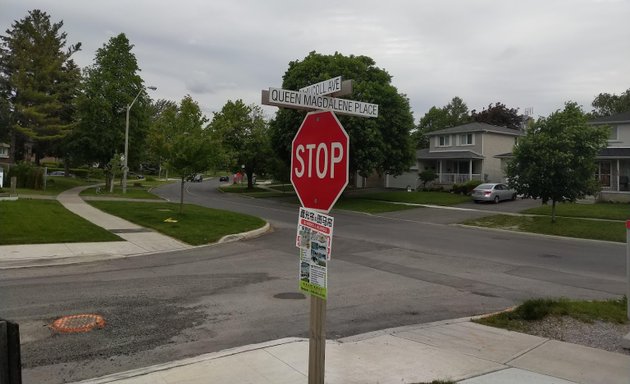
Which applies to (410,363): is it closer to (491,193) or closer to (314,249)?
(314,249)

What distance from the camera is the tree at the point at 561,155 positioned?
76.4 ft

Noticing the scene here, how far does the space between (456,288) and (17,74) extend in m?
47.7

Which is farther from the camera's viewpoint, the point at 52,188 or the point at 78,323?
the point at 52,188

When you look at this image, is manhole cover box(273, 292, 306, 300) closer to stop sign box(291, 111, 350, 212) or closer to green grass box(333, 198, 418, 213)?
stop sign box(291, 111, 350, 212)

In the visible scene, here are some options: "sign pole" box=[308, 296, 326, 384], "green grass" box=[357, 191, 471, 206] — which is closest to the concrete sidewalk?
"sign pole" box=[308, 296, 326, 384]

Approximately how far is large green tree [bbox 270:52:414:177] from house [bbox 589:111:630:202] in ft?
45.2

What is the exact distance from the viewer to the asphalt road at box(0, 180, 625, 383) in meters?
6.08

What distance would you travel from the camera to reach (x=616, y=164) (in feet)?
119

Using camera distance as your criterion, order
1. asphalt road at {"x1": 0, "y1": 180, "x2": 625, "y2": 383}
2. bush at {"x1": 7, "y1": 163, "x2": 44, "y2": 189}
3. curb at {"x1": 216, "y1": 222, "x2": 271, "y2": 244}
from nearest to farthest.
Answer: asphalt road at {"x1": 0, "y1": 180, "x2": 625, "y2": 383}
curb at {"x1": 216, "y1": 222, "x2": 271, "y2": 244}
bush at {"x1": 7, "y1": 163, "x2": 44, "y2": 189}

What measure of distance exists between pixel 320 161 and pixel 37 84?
49691 millimetres

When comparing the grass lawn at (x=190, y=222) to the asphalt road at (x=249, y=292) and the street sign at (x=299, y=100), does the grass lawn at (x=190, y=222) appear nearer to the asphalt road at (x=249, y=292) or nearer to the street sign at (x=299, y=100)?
the asphalt road at (x=249, y=292)

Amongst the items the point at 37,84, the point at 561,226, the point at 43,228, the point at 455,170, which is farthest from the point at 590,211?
the point at 37,84

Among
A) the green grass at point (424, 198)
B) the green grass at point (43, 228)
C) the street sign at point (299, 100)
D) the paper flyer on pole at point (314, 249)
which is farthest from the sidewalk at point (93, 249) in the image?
the green grass at point (424, 198)

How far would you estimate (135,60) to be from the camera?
4366 cm
